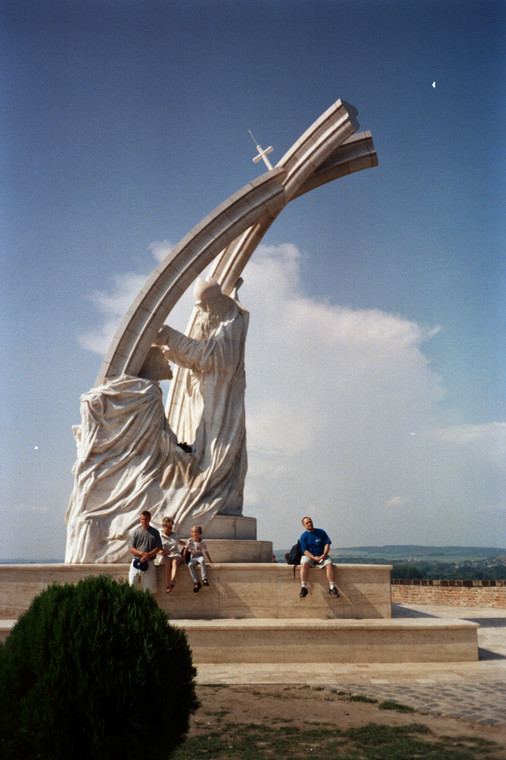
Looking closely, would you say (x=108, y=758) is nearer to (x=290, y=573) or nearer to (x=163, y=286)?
(x=290, y=573)

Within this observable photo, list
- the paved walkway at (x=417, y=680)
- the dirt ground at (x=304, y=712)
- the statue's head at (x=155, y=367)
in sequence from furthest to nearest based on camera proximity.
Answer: the statue's head at (x=155, y=367) → the paved walkway at (x=417, y=680) → the dirt ground at (x=304, y=712)

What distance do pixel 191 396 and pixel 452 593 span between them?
27.5 feet

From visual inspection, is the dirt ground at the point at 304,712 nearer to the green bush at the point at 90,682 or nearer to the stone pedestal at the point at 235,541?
the green bush at the point at 90,682

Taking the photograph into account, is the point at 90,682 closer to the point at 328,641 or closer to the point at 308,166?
the point at 328,641

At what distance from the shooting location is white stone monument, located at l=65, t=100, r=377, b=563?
911 cm

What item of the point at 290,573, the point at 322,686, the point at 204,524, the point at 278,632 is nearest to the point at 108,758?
the point at 322,686

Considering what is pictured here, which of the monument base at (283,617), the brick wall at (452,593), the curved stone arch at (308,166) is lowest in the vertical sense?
the brick wall at (452,593)

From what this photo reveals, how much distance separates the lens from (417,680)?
636cm

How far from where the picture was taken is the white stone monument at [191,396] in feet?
29.9

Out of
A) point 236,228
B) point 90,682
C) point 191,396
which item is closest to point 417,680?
point 90,682

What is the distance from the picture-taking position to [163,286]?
9984 millimetres

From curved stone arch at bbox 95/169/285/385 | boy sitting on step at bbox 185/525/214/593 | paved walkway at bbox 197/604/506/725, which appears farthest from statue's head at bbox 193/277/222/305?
paved walkway at bbox 197/604/506/725

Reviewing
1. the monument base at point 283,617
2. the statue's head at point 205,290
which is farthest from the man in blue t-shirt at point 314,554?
the statue's head at point 205,290

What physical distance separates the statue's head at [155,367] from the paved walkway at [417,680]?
4.43m
